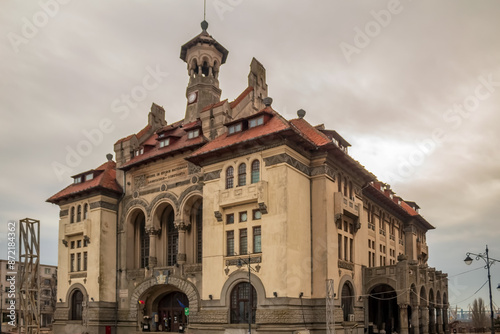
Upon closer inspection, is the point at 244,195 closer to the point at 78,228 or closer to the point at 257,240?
the point at 257,240

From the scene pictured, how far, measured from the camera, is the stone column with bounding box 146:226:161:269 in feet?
153

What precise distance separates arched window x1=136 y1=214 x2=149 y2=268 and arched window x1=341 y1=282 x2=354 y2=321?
59.7 feet

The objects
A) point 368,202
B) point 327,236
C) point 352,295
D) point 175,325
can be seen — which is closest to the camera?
point 327,236

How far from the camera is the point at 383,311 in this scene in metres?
51.7

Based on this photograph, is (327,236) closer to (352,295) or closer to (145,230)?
(352,295)

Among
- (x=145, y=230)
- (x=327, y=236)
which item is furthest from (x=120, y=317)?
(x=327, y=236)

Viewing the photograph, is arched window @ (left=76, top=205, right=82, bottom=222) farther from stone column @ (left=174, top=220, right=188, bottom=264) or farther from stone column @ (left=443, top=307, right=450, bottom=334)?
stone column @ (left=443, top=307, right=450, bottom=334)

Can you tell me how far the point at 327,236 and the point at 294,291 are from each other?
4.92 meters

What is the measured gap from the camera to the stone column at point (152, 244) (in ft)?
153

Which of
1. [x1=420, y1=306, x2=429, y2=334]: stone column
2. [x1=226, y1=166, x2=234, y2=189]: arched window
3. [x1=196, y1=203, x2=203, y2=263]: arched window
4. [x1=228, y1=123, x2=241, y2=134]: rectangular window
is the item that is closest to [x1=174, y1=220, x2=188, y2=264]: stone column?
[x1=196, y1=203, x2=203, y2=263]: arched window

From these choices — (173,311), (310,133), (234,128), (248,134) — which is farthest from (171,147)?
(173,311)

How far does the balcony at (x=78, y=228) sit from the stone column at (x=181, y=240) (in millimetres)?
10395

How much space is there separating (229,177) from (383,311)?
22.7 metres

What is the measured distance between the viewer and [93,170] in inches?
2077
